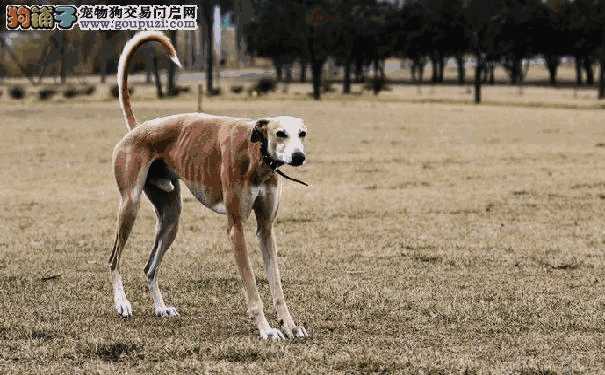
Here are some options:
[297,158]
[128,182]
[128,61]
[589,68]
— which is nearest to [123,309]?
[128,182]

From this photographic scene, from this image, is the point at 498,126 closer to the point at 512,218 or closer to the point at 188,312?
the point at 512,218

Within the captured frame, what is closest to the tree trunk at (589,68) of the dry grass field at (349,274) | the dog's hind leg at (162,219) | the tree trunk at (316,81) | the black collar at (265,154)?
the tree trunk at (316,81)

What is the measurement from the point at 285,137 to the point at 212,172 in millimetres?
1015

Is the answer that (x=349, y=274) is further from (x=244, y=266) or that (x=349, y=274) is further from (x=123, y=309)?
(x=244, y=266)

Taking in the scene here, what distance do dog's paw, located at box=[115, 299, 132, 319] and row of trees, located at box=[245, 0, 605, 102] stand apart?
80.9 meters

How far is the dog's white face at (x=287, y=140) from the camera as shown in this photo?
6.76 m

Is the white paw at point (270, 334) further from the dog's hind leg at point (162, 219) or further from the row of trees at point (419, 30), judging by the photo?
the row of trees at point (419, 30)

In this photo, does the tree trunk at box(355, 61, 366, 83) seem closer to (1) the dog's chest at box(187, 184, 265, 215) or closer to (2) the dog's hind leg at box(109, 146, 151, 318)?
(2) the dog's hind leg at box(109, 146, 151, 318)

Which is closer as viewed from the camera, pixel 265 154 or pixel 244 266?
pixel 265 154

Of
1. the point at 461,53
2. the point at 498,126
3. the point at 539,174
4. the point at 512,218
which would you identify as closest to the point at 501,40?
the point at 461,53

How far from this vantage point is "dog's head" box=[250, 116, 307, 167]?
6.76 metres

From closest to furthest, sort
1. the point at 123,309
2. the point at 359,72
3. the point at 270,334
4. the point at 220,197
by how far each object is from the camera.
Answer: the point at 270,334 → the point at 220,197 → the point at 123,309 → the point at 359,72

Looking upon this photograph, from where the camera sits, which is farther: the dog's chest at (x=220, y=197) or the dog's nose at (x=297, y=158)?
the dog's chest at (x=220, y=197)

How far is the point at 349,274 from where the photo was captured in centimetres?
1102
